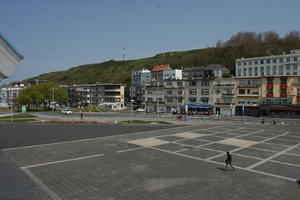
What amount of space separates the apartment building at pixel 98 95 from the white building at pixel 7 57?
100678 millimetres

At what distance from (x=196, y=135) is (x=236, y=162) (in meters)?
14.7

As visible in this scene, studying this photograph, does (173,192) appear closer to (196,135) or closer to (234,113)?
(196,135)

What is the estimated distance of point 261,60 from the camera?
314ft

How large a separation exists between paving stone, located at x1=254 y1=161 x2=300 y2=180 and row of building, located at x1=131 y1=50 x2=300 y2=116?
39341 mm

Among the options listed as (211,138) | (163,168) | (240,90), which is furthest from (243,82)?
(163,168)

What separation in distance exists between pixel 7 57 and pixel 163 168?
17096 millimetres

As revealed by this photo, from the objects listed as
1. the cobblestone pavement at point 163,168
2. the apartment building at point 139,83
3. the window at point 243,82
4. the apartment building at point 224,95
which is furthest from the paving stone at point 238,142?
the apartment building at point 139,83

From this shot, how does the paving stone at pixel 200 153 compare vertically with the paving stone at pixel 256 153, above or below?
below

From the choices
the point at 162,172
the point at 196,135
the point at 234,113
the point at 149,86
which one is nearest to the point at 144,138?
the point at 196,135

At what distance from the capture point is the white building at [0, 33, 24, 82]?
467cm

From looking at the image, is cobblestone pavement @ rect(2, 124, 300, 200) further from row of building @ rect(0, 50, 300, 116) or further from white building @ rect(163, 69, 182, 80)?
white building @ rect(163, 69, 182, 80)

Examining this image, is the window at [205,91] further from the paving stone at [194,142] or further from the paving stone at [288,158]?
the paving stone at [288,158]

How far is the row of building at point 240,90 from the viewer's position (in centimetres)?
6475

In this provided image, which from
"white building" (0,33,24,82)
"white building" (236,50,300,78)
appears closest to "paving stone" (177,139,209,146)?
"white building" (0,33,24,82)
